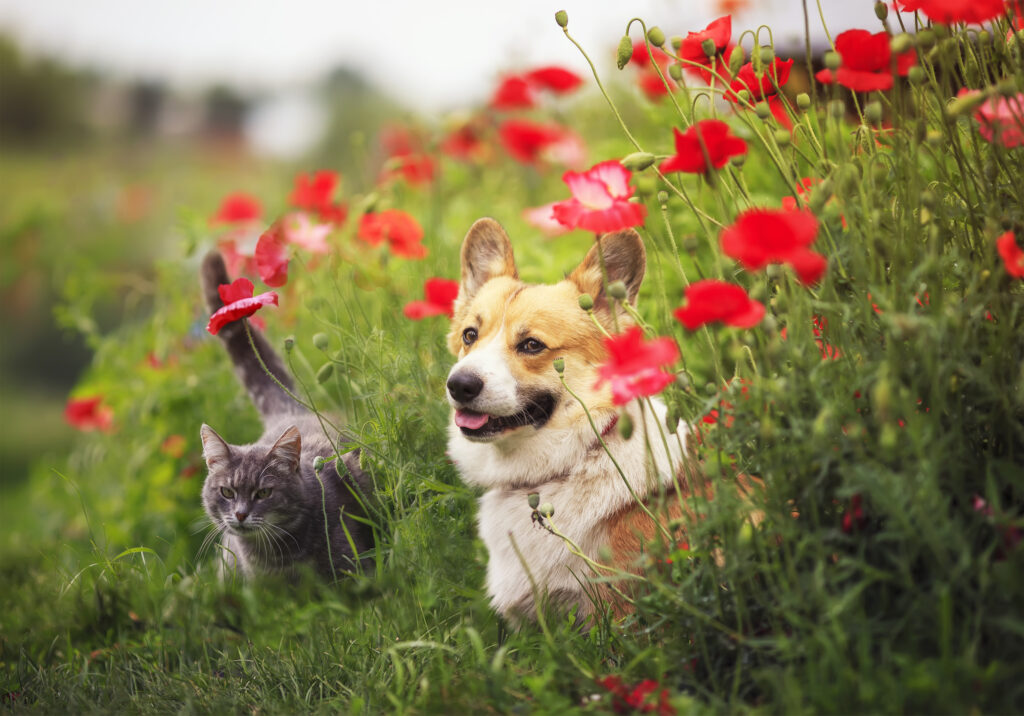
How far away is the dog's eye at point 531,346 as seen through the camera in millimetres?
2551

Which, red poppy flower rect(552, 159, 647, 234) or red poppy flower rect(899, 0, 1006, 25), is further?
red poppy flower rect(552, 159, 647, 234)

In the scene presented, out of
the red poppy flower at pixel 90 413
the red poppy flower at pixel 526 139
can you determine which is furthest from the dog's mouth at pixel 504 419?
the red poppy flower at pixel 90 413

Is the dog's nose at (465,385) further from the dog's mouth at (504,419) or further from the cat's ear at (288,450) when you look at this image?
the cat's ear at (288,450)

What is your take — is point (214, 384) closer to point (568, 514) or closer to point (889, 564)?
point (568, 514)

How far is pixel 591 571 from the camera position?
2.34m

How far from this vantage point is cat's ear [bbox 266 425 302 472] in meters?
2.69

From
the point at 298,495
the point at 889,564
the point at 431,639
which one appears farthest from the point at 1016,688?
the point at 298,495

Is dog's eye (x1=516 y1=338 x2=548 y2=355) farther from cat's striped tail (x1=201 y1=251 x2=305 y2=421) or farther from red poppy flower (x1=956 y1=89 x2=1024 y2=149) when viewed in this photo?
red poppy flower (x1=956 y1=89 x2=1024 y2=149)

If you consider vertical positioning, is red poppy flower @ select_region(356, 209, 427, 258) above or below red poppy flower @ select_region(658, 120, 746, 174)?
above

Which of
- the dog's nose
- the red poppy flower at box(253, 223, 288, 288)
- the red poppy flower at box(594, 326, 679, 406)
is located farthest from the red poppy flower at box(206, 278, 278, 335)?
the red poppy flower at box(594, 326, 679, 406)

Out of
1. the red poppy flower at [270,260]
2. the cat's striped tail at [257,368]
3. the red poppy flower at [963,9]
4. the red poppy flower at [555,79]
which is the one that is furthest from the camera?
the red poppy flower at [555,79]

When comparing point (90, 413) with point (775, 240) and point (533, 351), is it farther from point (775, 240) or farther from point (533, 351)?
point (775, 240)

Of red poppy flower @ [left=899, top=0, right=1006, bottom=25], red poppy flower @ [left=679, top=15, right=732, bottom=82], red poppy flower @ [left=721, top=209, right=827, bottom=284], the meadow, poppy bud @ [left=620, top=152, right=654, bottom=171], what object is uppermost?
red poppy flower @ [left=679, top=15, right=732, bottom=82]

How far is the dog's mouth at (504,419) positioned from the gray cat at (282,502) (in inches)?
18.2
